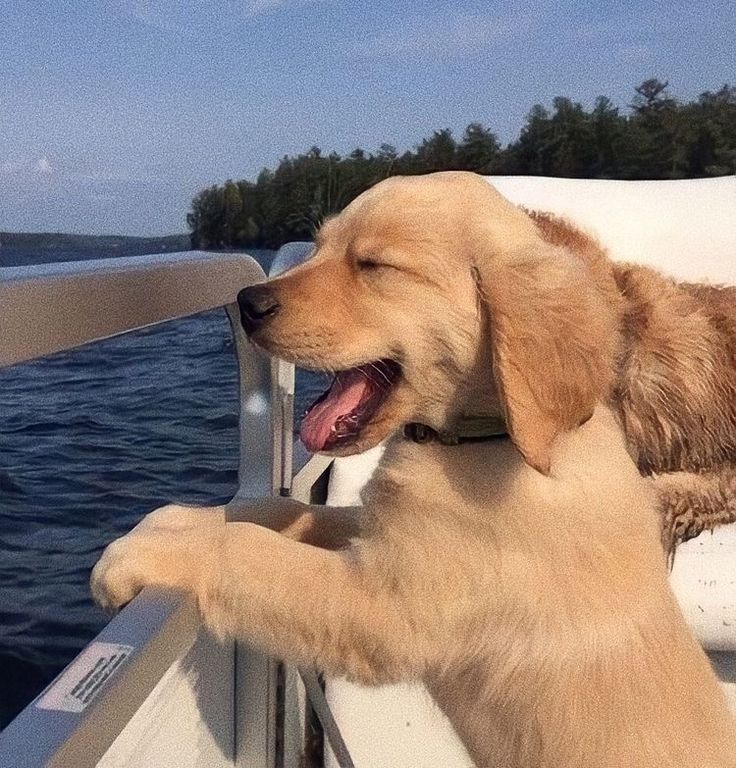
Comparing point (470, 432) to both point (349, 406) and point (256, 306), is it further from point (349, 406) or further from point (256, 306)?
point (256, 306)

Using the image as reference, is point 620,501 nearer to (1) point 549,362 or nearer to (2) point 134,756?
(1) point 549,362

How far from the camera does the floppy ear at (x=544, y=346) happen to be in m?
1.63

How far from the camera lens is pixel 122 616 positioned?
→ 4.07ft

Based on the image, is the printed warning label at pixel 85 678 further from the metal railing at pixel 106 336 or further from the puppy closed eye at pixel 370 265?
the puppy closed eye at pixel 370 265

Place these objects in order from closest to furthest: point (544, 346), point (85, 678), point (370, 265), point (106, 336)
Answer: point (85, 678)
point (106, 336)
point (544, 346)
point (370, 265)

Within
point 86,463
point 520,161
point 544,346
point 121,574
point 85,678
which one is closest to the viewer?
point 85,678

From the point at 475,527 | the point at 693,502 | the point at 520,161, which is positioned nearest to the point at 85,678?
the point at 475,527

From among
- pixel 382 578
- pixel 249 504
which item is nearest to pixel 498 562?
pixel 382 578

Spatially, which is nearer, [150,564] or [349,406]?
[150,564]

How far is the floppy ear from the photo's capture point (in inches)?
64.3

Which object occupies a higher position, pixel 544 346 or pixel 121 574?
pixel 544 346

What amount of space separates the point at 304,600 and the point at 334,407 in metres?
0.40

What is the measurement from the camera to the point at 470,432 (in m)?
1.86

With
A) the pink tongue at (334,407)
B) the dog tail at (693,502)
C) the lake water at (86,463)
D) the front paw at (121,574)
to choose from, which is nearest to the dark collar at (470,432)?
the pink tongue at (334,407)
